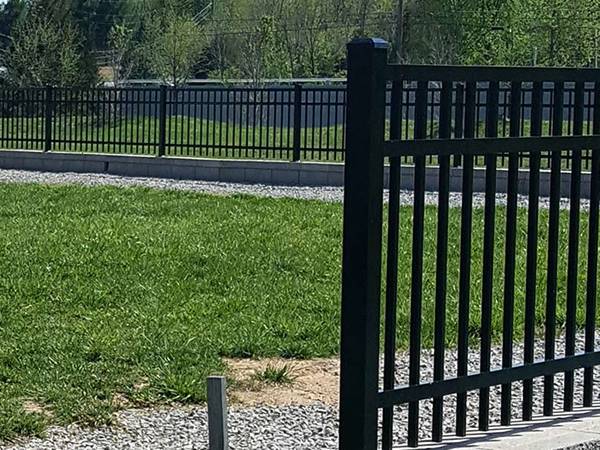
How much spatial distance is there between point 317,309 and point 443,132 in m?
3.56

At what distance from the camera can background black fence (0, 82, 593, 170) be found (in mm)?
21094

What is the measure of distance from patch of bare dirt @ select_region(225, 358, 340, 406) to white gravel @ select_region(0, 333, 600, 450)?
0.14 metres

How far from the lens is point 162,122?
22.4 meters

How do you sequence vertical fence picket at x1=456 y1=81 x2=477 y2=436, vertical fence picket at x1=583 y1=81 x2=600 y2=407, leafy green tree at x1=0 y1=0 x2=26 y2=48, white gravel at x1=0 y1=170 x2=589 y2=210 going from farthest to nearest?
leafy green tree at x1=0 y1=0 x2=26 y2=48 → white gravel at x1=0 y1=170 x2=589 y2=210 → vertical fence picket at x1=583 y1=81 x2=600 y2=407 → vertical fence picket at x1=456 y1=81 x2=477 y2=436

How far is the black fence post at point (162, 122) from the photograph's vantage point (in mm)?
22203

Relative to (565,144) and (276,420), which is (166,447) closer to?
(276,420)

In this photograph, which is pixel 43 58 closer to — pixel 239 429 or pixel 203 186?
pixel 203 186

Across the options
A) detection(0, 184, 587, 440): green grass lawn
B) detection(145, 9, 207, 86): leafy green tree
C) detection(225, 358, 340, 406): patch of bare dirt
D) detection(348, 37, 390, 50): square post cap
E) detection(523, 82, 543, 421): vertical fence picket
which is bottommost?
detection(225, 358, 340, 406): patch of bare dirt

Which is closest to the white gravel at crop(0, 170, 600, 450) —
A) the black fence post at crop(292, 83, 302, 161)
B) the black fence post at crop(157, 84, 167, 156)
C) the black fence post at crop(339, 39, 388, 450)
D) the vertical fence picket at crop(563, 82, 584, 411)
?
the vertical fence picket at crop(563, 82, 584, 411)

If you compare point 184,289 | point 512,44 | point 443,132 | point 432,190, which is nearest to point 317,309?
point 184,289

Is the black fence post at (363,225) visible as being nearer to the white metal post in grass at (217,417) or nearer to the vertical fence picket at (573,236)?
the white metal post in grass at (217,417)

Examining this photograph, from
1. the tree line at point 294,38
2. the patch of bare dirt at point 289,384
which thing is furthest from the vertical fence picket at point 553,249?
the tree line at point 294,38

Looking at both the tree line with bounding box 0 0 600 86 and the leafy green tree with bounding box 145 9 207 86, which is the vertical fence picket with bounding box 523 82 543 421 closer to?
the tree line with bounding box 0 0 600 86

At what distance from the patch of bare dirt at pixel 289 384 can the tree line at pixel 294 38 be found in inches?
1221
